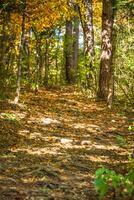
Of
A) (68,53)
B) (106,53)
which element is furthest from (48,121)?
(68,53)

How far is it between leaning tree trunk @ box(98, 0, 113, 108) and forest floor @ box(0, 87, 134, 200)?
0.71 meters

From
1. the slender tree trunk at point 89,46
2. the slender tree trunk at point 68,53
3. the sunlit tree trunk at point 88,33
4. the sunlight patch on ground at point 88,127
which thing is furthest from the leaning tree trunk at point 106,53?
the slender tree trunk at point 68,53

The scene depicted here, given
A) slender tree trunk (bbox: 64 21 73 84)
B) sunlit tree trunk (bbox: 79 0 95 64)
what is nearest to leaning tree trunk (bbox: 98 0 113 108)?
sunlit tree trunk (bbox: 79 0 95 64)

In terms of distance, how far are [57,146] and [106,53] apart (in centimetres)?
779

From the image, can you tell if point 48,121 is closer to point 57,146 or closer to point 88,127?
point 88,127

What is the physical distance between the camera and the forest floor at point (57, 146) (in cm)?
646

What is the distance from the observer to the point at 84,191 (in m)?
6.42

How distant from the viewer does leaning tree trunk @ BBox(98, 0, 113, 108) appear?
16.0 metres

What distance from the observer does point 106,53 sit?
53.5 ft

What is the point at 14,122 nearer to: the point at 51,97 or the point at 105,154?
the point at 105,154

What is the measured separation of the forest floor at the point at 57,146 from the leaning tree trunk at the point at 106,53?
2.34ft

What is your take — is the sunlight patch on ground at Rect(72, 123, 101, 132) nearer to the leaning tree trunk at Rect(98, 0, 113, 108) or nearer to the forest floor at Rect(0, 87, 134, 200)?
the forest floor at Rect(0, 87, 134, 200)

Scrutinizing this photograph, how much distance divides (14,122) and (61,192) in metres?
4.77

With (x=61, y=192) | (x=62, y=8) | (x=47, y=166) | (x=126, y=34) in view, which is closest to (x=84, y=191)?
(x=61, y=192)
